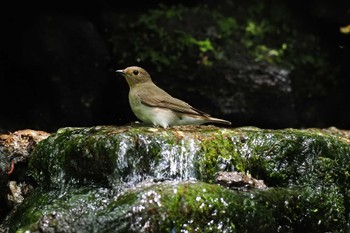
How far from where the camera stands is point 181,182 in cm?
518

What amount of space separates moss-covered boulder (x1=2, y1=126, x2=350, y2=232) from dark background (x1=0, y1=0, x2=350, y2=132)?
3697 mm

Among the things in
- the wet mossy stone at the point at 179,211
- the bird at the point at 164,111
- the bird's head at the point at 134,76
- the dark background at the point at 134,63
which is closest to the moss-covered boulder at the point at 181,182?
the wet mossy stone at the point at 179,211

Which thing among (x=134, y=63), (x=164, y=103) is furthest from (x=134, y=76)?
(x=134, y=63)

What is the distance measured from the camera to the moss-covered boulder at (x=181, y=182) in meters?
4.90

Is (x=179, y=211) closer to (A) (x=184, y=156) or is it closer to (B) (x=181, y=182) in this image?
(B) (x=181, y=182)

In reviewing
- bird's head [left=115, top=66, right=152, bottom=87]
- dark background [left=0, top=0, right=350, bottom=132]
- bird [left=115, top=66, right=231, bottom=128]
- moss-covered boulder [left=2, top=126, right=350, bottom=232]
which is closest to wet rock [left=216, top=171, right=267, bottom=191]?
moss-covered boulder [left=2, top=126, right=350, bottom=232]

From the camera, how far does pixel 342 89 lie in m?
11.0

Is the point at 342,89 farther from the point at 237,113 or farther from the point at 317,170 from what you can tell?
the point at 317,170

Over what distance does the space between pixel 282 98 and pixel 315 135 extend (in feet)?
13.4

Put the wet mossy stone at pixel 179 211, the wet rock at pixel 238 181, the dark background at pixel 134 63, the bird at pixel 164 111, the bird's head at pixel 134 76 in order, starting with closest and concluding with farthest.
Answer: the wet mossy stone at pixel 179 211 → the wet rock at pixel 238 181 → the bird at pixel 164 111 → the bird's head at pixel 134 76 → the dark background at pixel 134 63

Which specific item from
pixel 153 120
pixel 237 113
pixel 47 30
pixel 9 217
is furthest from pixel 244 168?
pixel 47 30

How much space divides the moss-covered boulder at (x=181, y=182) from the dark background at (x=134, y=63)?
370cm

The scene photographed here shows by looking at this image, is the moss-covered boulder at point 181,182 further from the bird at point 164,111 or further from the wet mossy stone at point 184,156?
the bird at point 164,111

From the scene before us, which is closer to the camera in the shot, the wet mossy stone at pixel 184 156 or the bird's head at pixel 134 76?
the wet mossy stone at pixel 184 156
